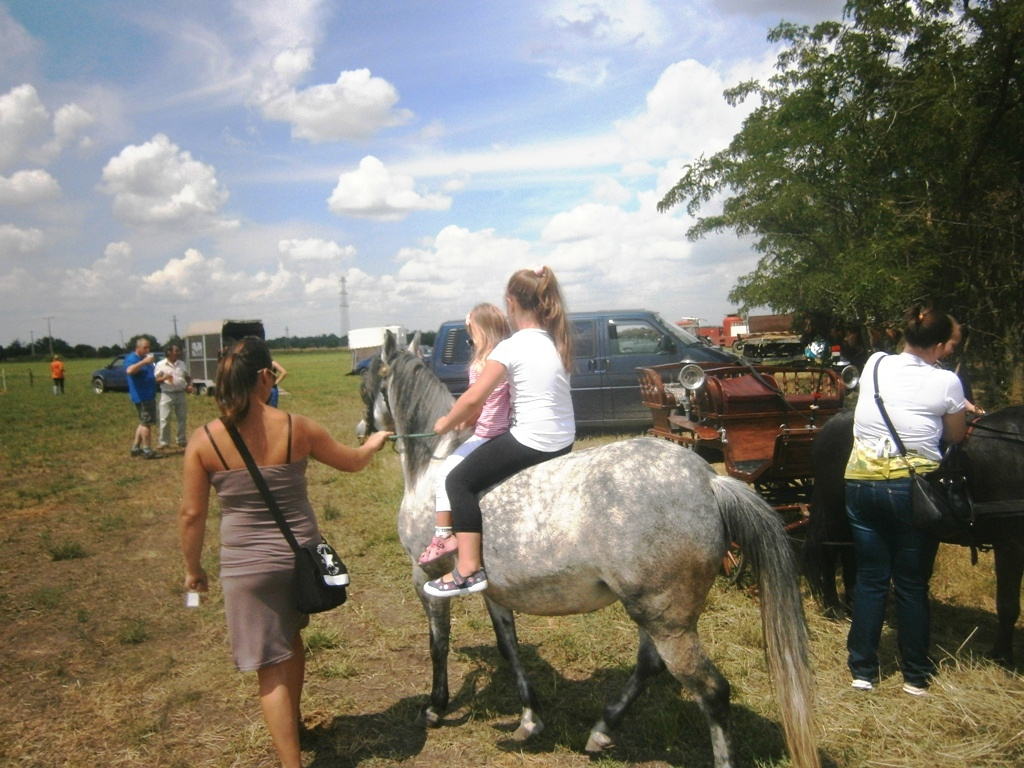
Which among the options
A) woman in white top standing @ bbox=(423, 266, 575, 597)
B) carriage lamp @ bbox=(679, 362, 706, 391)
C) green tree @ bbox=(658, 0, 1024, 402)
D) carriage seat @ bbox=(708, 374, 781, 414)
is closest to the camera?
woman in white top standing @ bbox=(423, 266, 575, 597)

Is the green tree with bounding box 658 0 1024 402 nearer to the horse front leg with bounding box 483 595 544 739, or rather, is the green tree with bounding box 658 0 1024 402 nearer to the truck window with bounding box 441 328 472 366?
the truck window with bounding box 441 328 472 366

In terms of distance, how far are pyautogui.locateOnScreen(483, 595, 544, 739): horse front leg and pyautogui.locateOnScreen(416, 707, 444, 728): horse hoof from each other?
0.46 m

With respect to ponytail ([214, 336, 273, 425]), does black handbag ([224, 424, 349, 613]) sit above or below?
below

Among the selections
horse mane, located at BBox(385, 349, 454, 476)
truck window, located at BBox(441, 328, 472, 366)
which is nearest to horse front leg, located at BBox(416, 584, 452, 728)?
horse mane, located at BBox(385, 349, 454, 476)

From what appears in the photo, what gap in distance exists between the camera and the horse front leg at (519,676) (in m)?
3.70

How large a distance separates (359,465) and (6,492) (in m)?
10.3

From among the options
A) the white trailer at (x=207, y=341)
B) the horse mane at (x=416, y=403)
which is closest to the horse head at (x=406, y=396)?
the horse mane at (x=416, y=403)

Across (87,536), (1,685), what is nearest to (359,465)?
(1,685)

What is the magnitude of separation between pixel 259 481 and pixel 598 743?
209 cm

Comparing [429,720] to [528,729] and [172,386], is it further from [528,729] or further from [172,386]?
[172,386]

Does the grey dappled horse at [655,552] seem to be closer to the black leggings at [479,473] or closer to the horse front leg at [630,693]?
the black leggings at [479,473]

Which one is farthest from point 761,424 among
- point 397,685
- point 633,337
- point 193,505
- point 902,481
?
point 633,337

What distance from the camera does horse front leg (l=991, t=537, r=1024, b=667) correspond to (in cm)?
398

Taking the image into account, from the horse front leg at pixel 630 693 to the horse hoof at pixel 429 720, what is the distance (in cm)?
86
